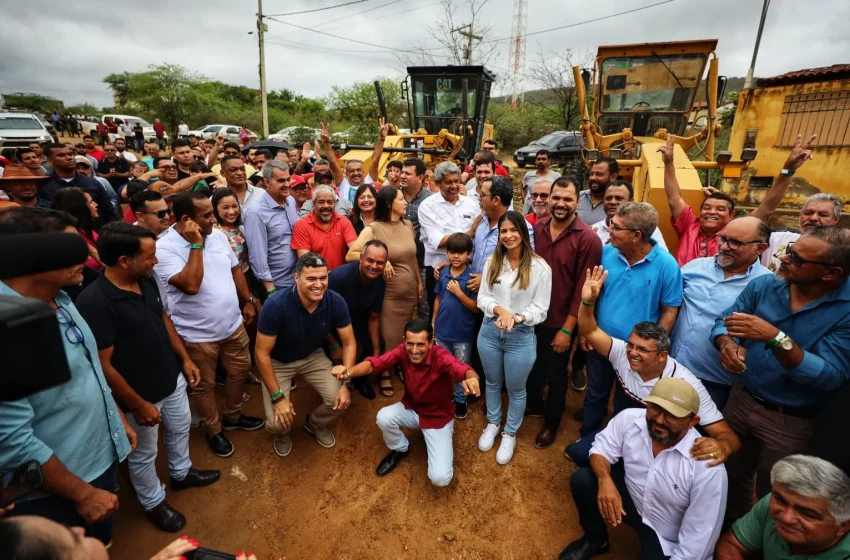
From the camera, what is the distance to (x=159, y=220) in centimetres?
326

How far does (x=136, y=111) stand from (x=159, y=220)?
33145 mm

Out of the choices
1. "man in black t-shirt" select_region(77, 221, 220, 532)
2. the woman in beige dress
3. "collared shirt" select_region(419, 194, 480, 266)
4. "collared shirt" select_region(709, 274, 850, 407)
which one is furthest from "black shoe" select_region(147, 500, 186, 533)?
"collared shirt" select_region(709, 274, 850, 407)

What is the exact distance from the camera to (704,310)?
2748mm

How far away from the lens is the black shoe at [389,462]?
3.30 metres

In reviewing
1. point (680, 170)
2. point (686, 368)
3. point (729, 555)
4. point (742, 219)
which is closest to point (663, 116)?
point (680, 170)

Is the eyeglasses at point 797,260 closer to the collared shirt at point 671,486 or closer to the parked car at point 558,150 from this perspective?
the collared shirt at point 671,486

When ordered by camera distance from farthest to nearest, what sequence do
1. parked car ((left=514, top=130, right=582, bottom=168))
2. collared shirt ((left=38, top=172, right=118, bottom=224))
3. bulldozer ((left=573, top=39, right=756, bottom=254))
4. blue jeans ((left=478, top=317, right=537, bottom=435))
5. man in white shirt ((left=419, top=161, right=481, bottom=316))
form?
parked car ((left=514, top=130, right=582, bottom=168)) < bulldozer ((left=573, top=39, right=756, bottom=254)) < collared shirt ((left=38, top=172, right=118, bottom=224)) < man in white shirt ((left=419, top=161, right=481, bottom=316)) < blue jeans ((left=478, top=317, right=537, bottom=435))

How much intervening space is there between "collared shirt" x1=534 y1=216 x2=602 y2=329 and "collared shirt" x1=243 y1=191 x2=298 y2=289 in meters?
2.50

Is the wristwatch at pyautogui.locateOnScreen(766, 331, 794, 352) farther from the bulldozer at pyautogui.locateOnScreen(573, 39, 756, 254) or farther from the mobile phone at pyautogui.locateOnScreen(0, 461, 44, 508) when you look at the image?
the bulldozer at pyautogui.locateOnScreen(573, 39, 756, 254)

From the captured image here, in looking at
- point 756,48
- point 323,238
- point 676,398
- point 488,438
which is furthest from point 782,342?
point 756,48

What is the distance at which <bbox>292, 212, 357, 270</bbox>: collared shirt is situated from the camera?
12.8 ft

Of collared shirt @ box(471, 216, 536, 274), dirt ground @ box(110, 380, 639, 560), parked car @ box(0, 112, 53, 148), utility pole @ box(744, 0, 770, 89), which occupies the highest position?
utility pole @ box(744, 0, 770, 89)

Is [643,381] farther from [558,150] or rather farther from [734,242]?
[558,150]

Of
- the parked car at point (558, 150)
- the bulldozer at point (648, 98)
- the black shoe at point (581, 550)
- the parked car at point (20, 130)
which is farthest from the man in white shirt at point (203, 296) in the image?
the parked car at point (20, 130)
